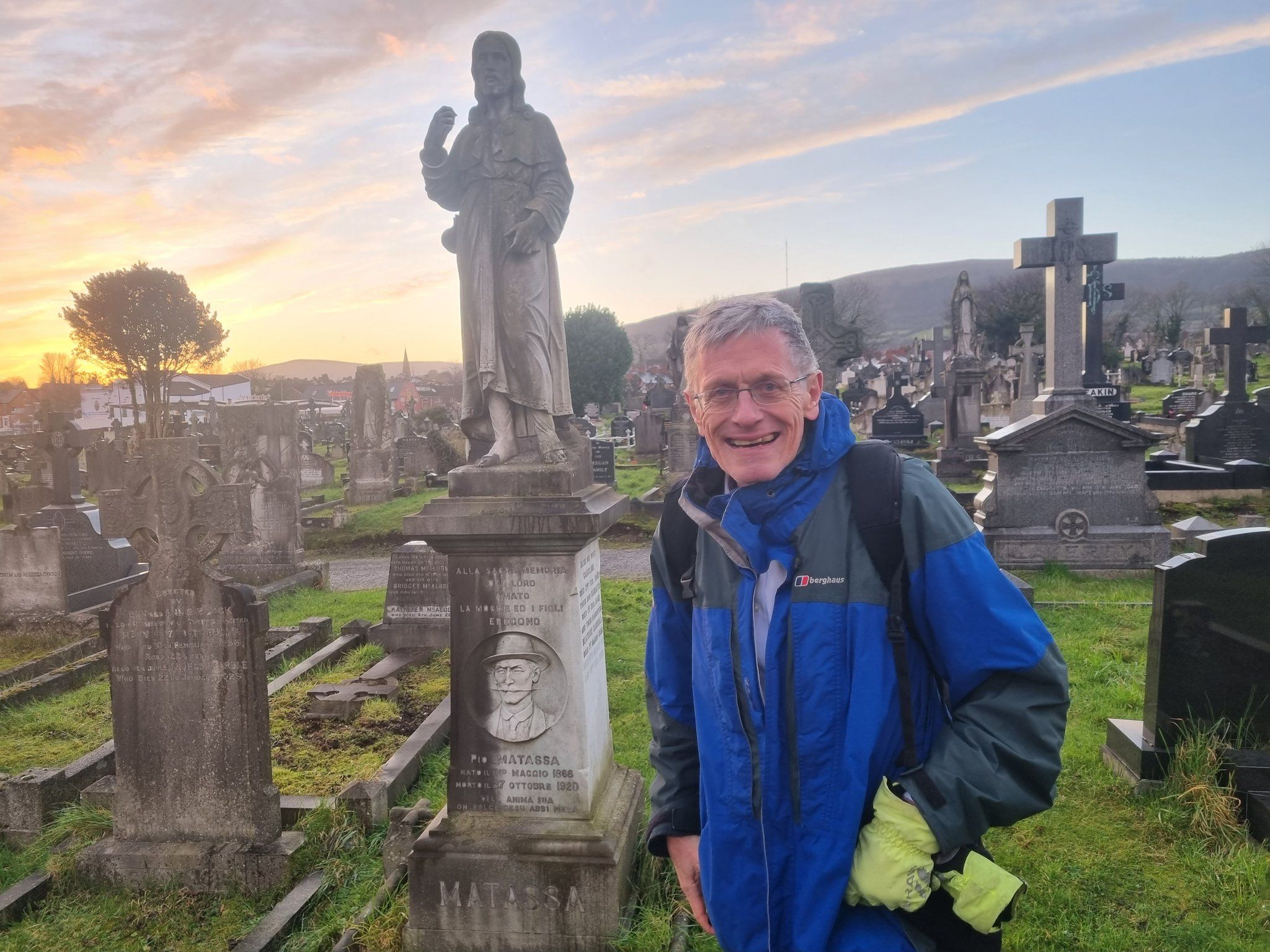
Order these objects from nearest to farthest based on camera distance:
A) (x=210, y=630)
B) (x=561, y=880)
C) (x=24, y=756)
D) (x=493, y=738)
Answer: (x=561, y=880) → (x=493, y=738) → (x=210, y=630) → (x=24, y=756)

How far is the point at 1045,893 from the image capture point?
3684mm

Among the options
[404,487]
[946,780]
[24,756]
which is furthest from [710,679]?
[404,487]

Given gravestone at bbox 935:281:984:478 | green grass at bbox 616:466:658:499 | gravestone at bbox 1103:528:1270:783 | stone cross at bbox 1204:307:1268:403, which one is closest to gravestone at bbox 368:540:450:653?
gravestone at bbox 1103:528:1270:783

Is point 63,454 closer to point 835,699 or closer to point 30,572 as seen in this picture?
point 30,572

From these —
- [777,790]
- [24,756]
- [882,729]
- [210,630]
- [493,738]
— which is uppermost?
[882,729]

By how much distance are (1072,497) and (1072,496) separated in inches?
0.7

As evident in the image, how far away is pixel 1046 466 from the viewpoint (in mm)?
9859

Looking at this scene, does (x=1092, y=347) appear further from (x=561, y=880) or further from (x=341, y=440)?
(x=341, y=440)

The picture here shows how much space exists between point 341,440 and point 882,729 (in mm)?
32197

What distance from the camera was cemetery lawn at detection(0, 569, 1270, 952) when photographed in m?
3.44

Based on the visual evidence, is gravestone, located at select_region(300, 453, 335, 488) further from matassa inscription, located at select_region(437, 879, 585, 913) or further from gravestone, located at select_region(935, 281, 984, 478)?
matassa inscription, located at select_region(437, 879, 585, 913)

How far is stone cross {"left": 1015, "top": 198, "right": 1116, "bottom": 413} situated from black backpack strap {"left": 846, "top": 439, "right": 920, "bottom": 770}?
9892mm

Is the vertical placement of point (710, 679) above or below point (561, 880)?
above

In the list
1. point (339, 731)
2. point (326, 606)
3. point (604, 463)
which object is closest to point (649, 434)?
point (604, 463)
